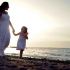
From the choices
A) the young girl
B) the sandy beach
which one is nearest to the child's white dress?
the young girl

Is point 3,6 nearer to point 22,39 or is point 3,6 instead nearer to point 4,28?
point 4,28

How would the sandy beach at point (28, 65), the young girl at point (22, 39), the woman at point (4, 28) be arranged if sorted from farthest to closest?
1. the young girl at point (22, 39)
2. the woman at point (4, 28)
3. the sandy beach at point (28, 65)

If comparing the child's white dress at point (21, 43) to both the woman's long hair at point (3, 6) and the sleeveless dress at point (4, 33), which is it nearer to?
the sleeveless dress at point (4, 33)

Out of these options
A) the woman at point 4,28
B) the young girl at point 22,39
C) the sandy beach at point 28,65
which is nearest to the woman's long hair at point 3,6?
the woman at point 4,28

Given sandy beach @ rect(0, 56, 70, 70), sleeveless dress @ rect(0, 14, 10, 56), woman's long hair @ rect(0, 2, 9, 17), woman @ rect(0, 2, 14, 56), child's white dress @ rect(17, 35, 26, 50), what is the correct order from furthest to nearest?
child's white dress @ rect(17, 35, 26, 50) < sleeveless dress @ rect(0, 14, 10, 56) < woman @ rect(0, 2, 14, 56) < woman's long hair @ rect(0, 2, 9, 17) < sandy beach @ rect(0, 56, 70, 70)

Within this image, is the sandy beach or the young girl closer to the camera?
the sandy beach

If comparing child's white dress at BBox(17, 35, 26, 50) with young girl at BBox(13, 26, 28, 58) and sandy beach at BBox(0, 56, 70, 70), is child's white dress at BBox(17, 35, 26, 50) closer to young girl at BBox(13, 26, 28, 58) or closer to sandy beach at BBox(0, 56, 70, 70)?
young girl at BBox(13, 26, 28, 58)

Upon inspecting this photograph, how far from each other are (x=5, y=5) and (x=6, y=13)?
0.36m

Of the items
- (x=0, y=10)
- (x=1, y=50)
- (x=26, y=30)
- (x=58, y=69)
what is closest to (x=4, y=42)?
(x=1, y=50)

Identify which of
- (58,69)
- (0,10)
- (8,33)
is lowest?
(58,69)

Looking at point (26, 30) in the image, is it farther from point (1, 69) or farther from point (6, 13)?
point (1, 69)

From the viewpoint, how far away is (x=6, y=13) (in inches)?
562

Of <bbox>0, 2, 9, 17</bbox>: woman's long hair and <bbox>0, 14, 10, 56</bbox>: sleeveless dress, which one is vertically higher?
<bbox>0, 2, 9, 17</bbox>: woman's long hair

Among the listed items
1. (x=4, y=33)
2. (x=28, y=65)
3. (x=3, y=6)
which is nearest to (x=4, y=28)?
(x=4, y=33)
